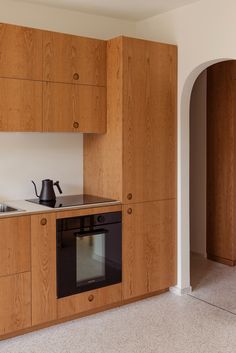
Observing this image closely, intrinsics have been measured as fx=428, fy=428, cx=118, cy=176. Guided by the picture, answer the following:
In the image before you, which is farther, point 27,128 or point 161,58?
point 161,58

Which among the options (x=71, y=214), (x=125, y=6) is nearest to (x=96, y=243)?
(x=71, y=214)

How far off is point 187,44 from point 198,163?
1.78 m

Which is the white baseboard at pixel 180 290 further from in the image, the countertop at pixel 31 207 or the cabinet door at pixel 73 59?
the cabinet door at pixel 73 59

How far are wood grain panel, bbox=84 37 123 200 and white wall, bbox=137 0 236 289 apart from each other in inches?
24.3

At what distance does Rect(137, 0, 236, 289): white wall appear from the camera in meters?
3.38

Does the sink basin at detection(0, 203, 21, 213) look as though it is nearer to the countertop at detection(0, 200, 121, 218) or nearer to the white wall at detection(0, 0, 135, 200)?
the countertop at detection(0, 200, 121, 218)

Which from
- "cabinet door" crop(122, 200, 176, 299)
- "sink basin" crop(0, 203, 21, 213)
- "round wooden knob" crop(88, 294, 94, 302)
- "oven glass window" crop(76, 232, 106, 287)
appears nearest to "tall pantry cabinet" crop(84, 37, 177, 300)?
Answer: "cabinet door" crop(122, 200, 176, 299)

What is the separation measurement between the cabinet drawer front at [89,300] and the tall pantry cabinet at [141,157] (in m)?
0.11

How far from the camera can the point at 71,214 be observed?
10.6 feet

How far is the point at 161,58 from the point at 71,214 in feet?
5.07

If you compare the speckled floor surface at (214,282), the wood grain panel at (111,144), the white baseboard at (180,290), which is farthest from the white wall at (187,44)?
the wood grain panel at (111,144)

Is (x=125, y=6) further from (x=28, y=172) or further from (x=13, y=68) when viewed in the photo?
(x=28, y=172)

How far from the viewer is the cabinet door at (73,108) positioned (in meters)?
3.29

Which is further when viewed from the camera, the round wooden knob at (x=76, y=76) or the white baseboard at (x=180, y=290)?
the white baseboard at (x=180, y=290)
